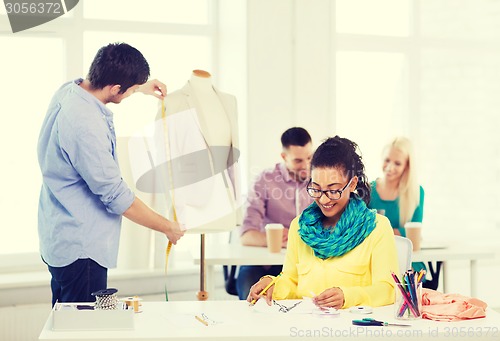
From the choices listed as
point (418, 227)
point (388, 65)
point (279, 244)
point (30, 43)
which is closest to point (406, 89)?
point (388, 65)

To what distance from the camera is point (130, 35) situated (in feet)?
16.2

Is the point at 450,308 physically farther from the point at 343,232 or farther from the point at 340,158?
the point at 340,158

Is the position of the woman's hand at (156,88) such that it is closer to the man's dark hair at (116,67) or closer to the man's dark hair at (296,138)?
the man's dark hair at (116,67)

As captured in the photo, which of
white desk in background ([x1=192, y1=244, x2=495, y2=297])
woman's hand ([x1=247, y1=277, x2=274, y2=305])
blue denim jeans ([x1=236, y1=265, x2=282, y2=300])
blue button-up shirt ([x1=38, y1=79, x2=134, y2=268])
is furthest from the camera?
blue denim jeans ([x1=236, y1=265, x2=282, y2=300])

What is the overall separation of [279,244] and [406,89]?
6.99ft

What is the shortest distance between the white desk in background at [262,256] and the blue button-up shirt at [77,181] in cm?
90

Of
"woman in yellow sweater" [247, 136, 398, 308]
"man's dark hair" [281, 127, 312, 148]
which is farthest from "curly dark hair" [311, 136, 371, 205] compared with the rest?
"man's dark hair" [281, 127, 312, 148]

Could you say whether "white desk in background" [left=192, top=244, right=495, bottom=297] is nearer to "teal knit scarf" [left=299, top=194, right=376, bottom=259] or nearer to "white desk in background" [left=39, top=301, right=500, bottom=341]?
"teal knit scarf" [left=299, top=194, right=376, bottom=259]

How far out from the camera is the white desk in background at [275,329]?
214 cm

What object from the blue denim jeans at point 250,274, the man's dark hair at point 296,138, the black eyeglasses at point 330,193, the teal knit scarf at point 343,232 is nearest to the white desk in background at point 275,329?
the teal knit scarf at point 343,232

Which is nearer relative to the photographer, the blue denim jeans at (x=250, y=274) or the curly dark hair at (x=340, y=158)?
the curly dark hair at (x=340, y=158)

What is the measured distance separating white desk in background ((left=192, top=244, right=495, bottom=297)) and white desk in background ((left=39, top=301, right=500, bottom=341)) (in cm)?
128

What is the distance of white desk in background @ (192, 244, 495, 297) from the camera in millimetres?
3693

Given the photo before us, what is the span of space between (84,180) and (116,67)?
1.41 ft
